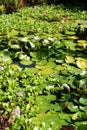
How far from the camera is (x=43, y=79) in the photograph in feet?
14.4

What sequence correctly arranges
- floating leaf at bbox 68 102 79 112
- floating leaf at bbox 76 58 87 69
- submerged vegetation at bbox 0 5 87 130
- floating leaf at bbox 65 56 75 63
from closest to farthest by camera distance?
submerged vegetation at bbox 0 5 87 130
floating leaf at bbox 68 102 79 112
floating leaf at bbox 76 58 87 69
floating leaf at bbox 65 56 75 63

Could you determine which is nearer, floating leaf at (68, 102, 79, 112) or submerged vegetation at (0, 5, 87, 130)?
submerged vegetation at (0, 5, 87, 130)

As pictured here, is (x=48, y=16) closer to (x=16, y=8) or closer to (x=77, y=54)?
(x=16, y=8)

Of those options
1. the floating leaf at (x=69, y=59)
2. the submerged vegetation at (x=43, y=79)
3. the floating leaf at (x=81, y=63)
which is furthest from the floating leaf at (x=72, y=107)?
the floating leaf at (x=69, y=59)

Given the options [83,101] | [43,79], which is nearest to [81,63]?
[43,79]

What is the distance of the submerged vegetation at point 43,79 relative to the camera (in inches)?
134

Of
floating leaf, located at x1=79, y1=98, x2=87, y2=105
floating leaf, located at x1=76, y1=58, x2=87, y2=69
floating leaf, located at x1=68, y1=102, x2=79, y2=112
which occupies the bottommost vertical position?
floating leaf, located at x1=68, y1=102, x2=79, y2=112

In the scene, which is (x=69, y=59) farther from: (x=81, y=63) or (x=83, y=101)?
(x=83, y=101)

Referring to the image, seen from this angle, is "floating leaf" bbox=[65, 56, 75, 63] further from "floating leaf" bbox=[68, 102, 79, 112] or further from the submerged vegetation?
"floating leaf" bbox=[68, 102, 79, 112]

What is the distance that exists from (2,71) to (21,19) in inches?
151

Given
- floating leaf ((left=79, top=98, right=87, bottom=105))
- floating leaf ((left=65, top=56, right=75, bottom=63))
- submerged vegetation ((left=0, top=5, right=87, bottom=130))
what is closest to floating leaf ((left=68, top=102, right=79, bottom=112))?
submerged vegetation ((left=0, top=5, right=87, bottom=130))

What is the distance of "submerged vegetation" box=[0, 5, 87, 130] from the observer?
3.40m

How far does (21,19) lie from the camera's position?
8.04m

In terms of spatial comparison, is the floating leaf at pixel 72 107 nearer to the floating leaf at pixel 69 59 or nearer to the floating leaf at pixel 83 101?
the floating leaf at pixel 83 101
